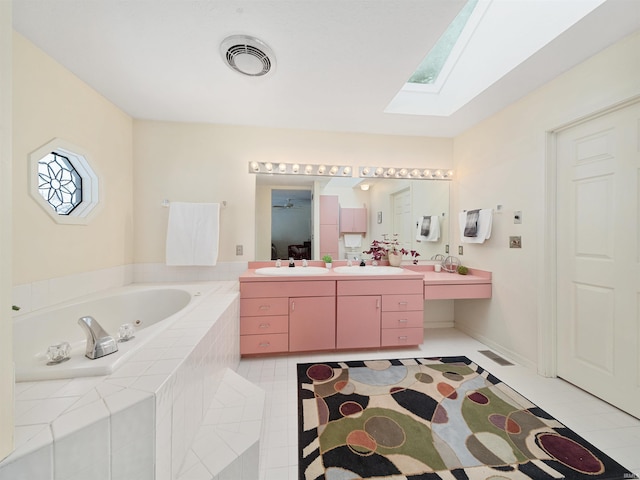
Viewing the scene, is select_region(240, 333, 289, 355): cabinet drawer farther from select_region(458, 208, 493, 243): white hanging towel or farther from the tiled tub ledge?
select_region(458, 208, 493, 243): white hanging towel

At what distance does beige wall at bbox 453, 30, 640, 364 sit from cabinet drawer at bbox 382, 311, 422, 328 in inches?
29.9

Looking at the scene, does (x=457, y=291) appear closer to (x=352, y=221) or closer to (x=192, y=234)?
(x=352, y=221)

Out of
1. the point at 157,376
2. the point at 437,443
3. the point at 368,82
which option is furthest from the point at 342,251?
the point at 157,376

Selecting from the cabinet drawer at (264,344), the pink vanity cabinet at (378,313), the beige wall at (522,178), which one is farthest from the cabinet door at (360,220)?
the cabinet drawer at (264,344)

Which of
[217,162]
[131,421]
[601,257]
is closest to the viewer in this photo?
[131,421]

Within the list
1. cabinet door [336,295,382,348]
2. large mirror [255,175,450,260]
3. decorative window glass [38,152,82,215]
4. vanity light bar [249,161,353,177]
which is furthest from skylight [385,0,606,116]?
decorative window glass [38,152,82,215]

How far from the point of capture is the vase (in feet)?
8.98

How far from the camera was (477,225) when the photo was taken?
242 centimetres

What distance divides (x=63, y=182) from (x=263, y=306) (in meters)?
1.72

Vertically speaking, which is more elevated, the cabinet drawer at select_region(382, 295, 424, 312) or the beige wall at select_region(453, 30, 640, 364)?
the beige wall at select_region(453, 30, 640, 364)

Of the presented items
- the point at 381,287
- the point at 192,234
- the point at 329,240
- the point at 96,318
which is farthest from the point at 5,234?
the point at 329,240

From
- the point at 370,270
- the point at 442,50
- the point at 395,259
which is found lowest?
the point at 370,270

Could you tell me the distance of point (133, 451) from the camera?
2.44 feet

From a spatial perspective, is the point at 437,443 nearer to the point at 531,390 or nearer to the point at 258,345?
the point at 531,390
